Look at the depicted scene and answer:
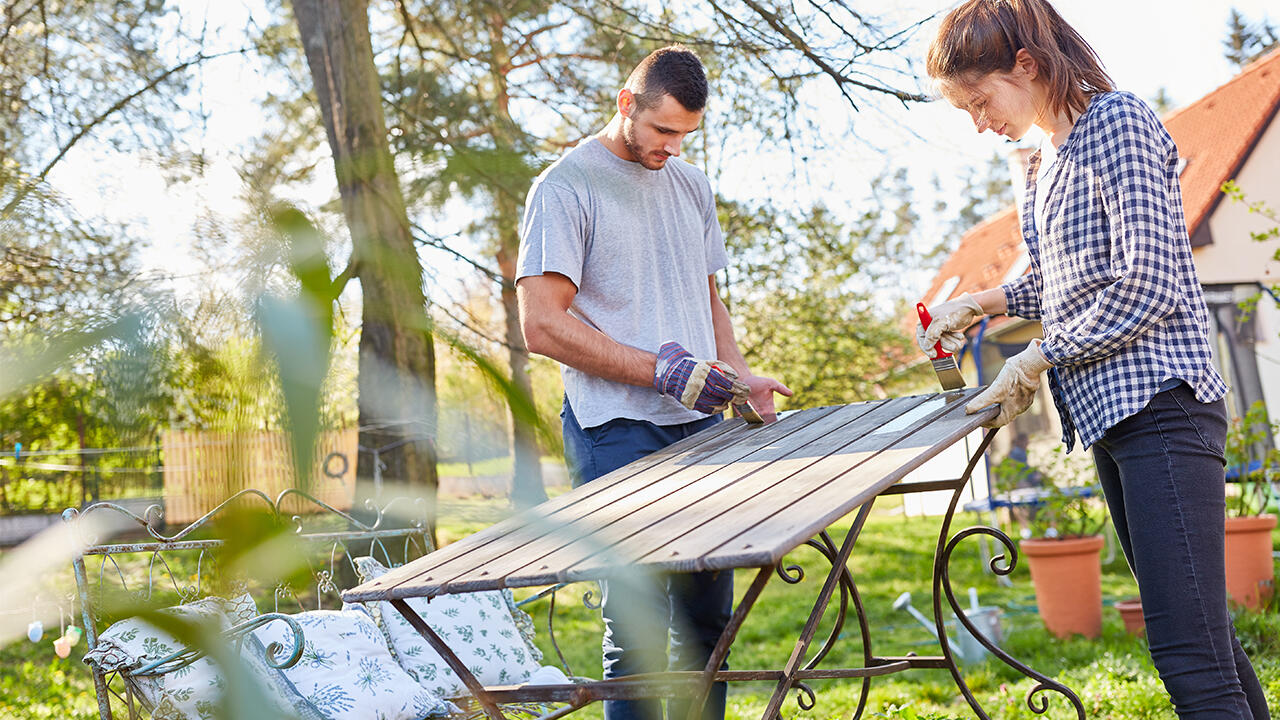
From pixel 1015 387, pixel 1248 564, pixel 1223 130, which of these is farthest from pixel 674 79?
pixel 1223 130

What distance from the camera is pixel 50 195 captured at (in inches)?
13.2

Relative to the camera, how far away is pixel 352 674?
7.36ft

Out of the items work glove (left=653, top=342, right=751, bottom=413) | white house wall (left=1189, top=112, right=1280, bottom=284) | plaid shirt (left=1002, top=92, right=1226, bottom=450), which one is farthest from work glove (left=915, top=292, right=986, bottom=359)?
white house wall (left=1189, top=112, right=1280, bottom=284)

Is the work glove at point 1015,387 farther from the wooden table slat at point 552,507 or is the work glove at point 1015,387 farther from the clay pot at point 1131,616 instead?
the clay pot at point 1131,616

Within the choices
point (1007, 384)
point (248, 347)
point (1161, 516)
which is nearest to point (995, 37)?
point (1007, 384)

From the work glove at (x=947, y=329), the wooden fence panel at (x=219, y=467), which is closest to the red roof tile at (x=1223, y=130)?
the work glove at (x=947, y=329)

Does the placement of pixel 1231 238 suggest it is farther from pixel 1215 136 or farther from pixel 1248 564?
pixel 1248 564

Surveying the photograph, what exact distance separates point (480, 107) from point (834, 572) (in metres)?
0.80

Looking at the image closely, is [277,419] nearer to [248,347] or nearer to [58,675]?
[248,347]

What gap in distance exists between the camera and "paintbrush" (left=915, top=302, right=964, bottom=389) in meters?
1.73

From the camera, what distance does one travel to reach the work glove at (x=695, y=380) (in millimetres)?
1651

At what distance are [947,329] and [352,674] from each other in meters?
1.44

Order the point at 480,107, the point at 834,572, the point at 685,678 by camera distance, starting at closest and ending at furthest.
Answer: the point at 480,107
the point at 685,678
the point at 834,572

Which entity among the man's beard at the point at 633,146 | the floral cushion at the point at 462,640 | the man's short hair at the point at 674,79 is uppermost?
the man's short hair at the point at 674,79
